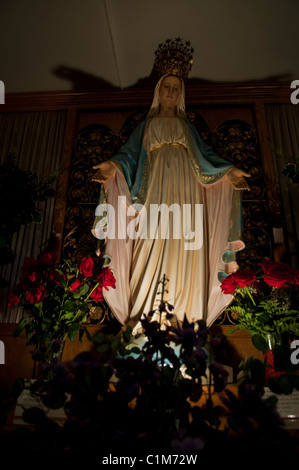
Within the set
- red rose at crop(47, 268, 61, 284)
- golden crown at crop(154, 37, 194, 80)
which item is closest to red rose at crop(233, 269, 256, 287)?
red rose at crop(47, 268, 61, 284)

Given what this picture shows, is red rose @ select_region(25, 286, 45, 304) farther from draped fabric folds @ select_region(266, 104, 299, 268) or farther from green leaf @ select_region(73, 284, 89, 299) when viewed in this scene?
draped fabric folds @ select_region(266, 104, 299, 268)

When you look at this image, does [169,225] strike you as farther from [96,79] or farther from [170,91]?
[96,79]

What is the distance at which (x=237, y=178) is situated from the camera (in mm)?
2602

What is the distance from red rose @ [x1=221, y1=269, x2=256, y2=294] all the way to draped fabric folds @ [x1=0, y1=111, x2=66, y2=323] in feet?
5.00

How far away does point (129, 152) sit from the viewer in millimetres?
2904

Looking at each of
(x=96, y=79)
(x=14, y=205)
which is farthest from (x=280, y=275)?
(x=96, y=79)

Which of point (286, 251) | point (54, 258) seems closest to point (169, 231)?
point (54, 258)

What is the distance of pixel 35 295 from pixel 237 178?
1405 millimetres

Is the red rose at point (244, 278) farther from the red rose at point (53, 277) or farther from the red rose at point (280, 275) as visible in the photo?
the red rose at point (53, 277)

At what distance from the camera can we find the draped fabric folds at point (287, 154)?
2979 mm

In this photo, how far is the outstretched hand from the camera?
2572mm

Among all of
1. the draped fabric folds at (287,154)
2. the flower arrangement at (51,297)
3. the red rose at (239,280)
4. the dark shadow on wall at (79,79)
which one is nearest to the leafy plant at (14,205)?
the flower arrangement at (51,297)

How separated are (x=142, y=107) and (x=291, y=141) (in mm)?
1293

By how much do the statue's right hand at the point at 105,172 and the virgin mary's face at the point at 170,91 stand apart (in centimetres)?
74
